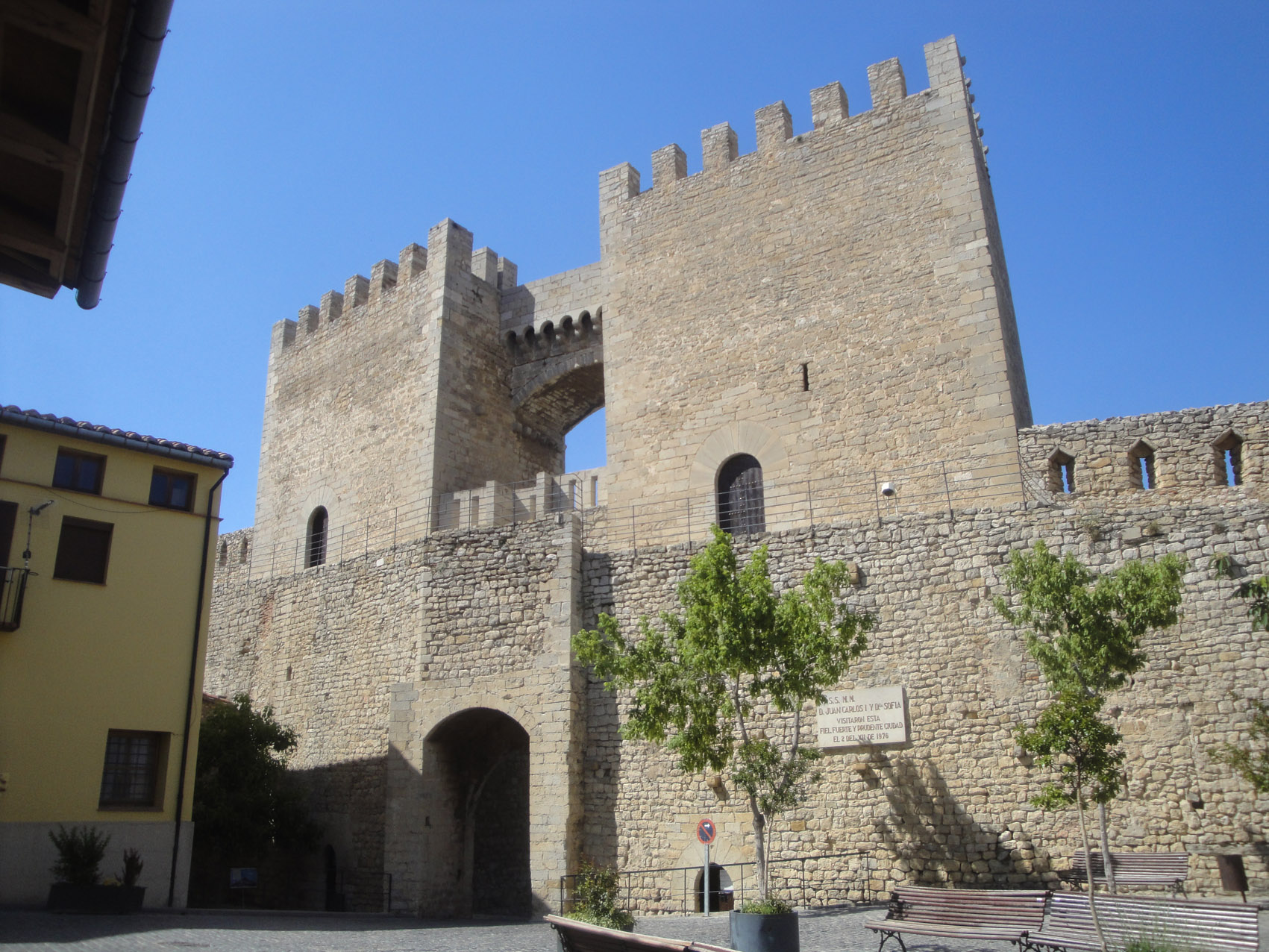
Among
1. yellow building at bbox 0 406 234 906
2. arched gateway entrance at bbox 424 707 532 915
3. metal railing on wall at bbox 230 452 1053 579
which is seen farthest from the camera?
arched gateway entrance at bbox 424 707 532 915

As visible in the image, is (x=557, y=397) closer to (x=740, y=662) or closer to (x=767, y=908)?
(x=740, y=662)

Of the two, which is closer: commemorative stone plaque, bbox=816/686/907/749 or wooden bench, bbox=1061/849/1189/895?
wooden bench, bbox=1061/849/1189/895

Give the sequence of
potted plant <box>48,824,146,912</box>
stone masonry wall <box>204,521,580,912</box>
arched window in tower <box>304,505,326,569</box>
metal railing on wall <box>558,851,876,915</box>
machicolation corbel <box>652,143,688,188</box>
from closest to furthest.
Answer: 1. potted plant <box>48,824,146,912</box>
2. metal railing on wall <box>558,851,876,915</box>
3. stone masonry wall <box>204,521,580,912</box>
4. machicolation corbel <box>652,143,688,188</box>
5. arched window in tower <box>304,505,326,569</box>

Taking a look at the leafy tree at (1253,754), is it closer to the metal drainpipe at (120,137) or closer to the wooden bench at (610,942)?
the wooden bench at (610,942)

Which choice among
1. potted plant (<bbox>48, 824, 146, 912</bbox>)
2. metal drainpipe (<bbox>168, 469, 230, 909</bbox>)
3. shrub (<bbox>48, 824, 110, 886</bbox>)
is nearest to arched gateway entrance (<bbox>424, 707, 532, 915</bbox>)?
A: metal drainpipe (<bbox>168, 469, 230, 909</bbox>)

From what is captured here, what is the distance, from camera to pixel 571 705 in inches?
608

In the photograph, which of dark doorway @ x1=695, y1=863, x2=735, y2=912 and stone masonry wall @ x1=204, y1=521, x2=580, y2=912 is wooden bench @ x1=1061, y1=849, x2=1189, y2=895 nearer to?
dark doorway @ x1=695, y1=863, x2=735, y2=912

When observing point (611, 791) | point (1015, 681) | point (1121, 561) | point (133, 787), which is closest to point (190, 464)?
point (133, 787)

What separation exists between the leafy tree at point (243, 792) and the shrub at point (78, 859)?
372 cm

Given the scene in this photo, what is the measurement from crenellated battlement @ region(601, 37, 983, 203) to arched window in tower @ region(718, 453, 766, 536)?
5808 millimetres

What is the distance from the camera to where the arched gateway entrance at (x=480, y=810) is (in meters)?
16.6

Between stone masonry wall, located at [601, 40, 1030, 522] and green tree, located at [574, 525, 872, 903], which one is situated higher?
stone masonry wall, located at [601, 40, 1030, 522]

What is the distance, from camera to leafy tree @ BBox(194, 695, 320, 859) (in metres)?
17.0

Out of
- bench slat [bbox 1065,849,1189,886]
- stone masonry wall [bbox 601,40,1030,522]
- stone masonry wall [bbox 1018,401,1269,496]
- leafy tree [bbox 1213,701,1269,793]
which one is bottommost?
bench slat [bbox 1065,849,1189,886]
